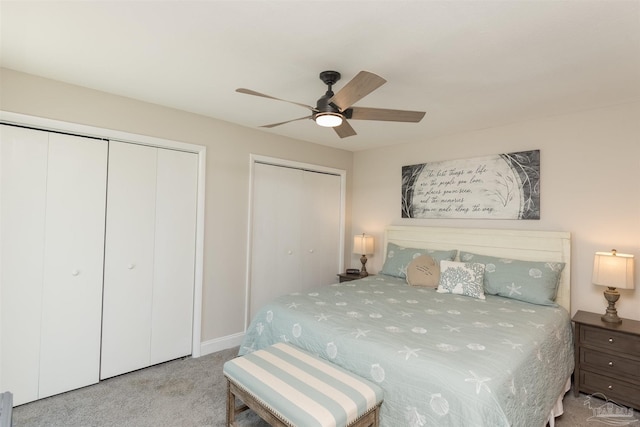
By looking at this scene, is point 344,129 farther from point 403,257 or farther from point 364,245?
point 364,245

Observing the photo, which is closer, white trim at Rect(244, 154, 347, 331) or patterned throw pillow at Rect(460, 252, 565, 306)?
patterned throw pillow at Rect(460, 252, 565, 306)

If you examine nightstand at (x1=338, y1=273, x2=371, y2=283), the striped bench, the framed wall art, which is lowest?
the striped bench

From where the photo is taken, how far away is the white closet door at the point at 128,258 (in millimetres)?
2672

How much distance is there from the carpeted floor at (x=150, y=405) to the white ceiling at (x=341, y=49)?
2344 millimetres

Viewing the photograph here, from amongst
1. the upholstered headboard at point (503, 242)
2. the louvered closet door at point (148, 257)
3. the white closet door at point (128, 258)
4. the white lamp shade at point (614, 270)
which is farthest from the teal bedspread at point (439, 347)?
the white closet door at point (128, 258)

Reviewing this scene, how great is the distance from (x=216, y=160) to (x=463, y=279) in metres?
2.63

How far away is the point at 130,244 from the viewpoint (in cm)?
278

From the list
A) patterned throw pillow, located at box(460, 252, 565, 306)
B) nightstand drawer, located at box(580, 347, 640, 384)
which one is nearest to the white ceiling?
patterned throw pillow, located at box(460, 252, 565, 306)

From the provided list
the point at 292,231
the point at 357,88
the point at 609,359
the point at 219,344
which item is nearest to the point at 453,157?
the point at 292,231

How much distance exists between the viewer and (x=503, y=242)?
3172 mm

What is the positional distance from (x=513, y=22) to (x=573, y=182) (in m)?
1.94

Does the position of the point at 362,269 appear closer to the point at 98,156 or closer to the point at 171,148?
the point at 171,148

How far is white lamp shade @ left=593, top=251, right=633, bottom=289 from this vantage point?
93.6 inches

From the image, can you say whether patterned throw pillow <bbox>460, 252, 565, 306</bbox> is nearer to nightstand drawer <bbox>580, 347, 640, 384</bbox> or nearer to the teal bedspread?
the teal bedspread
